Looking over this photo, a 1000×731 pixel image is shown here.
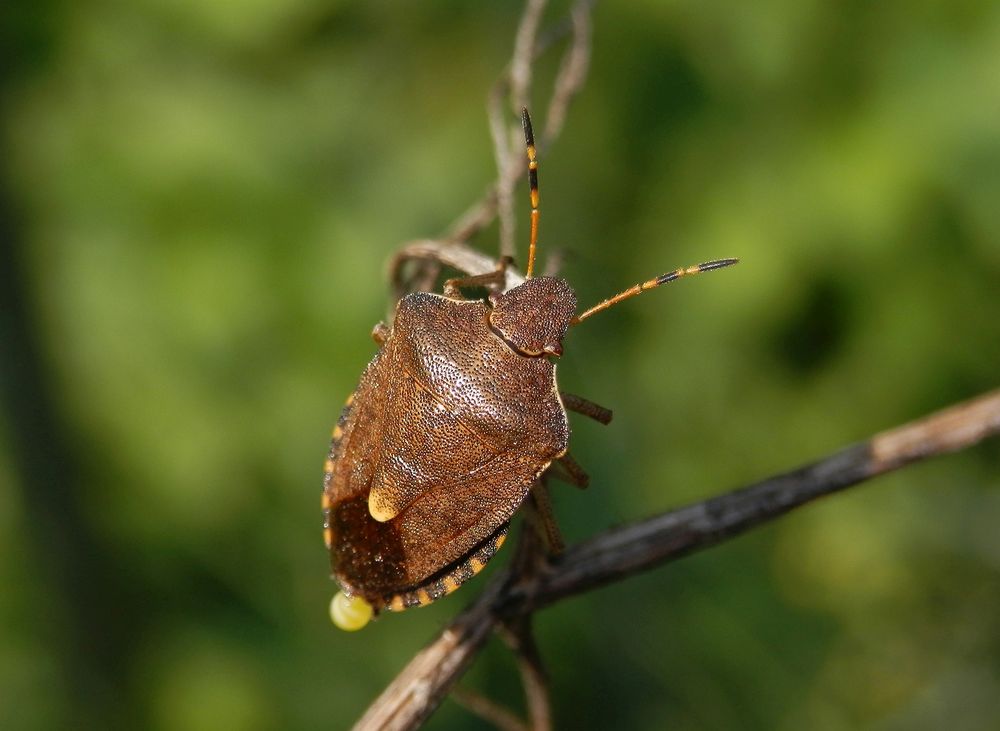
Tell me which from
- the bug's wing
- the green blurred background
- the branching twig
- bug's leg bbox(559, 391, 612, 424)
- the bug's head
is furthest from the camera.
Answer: the green blurred background

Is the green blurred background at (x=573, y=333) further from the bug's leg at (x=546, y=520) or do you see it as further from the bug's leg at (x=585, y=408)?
the bug's leg at (x=546, y=520)

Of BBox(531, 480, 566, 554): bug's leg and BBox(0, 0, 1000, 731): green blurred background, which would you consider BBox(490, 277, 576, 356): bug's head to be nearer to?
BBox(531, 480, 566, 554): bug's leg

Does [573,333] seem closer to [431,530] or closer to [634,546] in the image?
[431,530]

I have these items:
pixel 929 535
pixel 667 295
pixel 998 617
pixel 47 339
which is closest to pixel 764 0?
pixel 667 295

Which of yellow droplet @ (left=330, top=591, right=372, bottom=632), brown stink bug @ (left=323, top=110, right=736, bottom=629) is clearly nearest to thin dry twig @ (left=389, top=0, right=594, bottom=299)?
brown stink bug @ (left=323, top=110, right=736, bottom=629)

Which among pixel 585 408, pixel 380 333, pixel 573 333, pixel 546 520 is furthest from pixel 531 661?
pixel 573 333

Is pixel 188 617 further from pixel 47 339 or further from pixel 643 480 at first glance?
pixel 643 480

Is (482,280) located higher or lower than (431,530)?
higher

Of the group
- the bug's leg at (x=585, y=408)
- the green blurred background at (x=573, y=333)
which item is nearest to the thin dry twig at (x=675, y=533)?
the bug's leg at (x=585, y=408)
